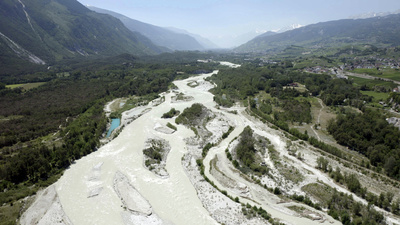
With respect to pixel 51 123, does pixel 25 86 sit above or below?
above

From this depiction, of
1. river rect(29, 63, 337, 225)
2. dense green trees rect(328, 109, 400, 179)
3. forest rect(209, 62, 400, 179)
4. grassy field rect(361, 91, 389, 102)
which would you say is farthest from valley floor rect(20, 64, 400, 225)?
grassy field rect(361, 91, 389, 102)

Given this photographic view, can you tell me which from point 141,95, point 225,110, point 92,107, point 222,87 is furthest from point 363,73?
point 92,107

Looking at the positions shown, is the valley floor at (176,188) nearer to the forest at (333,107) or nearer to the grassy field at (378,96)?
the forest at (333,107)

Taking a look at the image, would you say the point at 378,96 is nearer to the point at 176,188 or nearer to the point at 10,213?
the point at 176,188

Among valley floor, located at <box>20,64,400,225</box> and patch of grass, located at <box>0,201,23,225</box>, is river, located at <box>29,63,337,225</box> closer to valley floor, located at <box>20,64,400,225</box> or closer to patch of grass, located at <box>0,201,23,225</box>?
valley floor, located at <box>20,64,400,225</box>

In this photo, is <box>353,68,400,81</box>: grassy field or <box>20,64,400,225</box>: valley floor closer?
<box>20,64,400,225</box>: valley floor

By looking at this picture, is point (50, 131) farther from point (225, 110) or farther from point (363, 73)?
point (363, 73)

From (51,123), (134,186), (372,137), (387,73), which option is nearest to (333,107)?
(372,137)

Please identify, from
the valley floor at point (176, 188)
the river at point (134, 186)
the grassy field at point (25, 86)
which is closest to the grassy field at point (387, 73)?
the valley floor at point (176, 188)

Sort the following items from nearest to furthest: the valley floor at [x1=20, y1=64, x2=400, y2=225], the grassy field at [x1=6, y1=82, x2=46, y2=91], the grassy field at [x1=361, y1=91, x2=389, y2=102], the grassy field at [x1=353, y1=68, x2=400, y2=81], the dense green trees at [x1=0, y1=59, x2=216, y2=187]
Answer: the valley floor at [x1=20, y1=64, x2=400, y2=225]
the dense green trees at [x1=0, y1=59, x2=216, y2=187]
the grassy field at [x1=361, y1=91, x2=389, y2=102]
the grassy field at [x1=6, y1=82, x2=46, y2=91]
the grassy field at [x1=353, y1=68, x2=400, y2=81]

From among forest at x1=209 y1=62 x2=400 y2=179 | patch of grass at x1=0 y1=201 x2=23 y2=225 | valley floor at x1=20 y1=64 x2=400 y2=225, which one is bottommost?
valley floor at x1=20 y1=64 x2=400 y2=225

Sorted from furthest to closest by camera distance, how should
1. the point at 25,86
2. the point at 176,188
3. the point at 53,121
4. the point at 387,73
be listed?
the point at 387,73 → the point at 25,86 → the point at 53,121 → the point at 176,188
